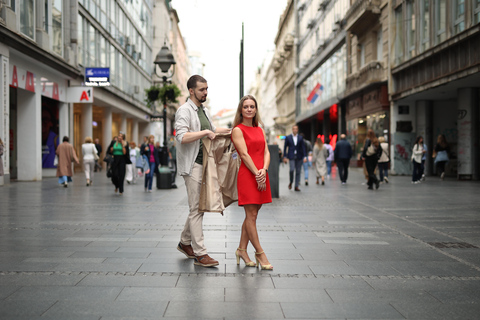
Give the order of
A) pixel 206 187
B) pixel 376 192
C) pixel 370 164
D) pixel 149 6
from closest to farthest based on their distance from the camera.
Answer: pixel 206 187
pixel 376 192
pixel 370 164
pixel 149 6

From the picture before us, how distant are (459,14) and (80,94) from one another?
16.4 meters

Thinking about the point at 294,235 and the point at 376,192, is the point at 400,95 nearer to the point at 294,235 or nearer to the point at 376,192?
the point at 376,192

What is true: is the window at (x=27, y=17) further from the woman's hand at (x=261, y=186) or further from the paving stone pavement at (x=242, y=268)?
the woman's hand at (x=261, y=186)

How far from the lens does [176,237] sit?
7.04 m

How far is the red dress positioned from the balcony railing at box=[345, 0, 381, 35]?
22.4 metres

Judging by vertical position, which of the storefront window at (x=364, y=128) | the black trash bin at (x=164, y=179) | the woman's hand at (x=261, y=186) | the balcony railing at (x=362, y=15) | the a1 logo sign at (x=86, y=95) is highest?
the balcony railing at (x=362, y=15)

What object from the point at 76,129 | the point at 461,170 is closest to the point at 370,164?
the point at 461,170

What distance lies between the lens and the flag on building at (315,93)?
4019cm

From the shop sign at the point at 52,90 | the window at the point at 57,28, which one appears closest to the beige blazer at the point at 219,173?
the shop sign at the point at 52,90

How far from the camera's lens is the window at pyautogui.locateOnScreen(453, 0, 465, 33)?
17.4m

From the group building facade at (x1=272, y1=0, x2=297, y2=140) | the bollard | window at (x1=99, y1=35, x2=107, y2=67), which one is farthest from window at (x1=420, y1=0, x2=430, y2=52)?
A: building facade at (x1=272, y1=0, x2=297, y2=140)

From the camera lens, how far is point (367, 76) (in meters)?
26.9

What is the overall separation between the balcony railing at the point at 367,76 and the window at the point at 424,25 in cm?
402

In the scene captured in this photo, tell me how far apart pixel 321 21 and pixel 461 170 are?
22.5 metres
